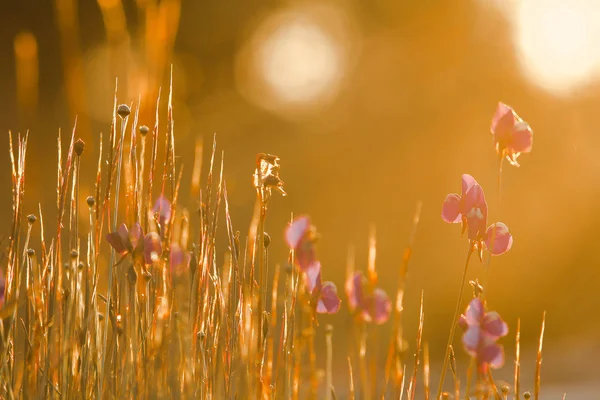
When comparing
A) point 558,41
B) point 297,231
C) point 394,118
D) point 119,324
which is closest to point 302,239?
point 297,231

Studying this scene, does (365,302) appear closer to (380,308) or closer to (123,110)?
(380,308)

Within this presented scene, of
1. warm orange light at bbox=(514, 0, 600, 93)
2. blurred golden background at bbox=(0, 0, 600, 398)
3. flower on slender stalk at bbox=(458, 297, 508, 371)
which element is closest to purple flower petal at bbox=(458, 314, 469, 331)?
flower on slender stalk at bbox=(458, 297, 508, 371)

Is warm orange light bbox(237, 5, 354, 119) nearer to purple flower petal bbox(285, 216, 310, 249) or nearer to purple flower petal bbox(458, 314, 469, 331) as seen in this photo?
purple flower petal bbox(458, 314, 469, 331)

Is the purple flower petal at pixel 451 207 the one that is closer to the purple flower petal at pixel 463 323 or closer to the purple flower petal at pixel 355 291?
the purple flower petal at pixel 463 323

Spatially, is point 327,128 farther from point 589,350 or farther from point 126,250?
point 126,250

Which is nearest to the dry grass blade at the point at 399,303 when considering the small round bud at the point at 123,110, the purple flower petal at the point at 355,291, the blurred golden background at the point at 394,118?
the purple flower petal at the point at 355,291
